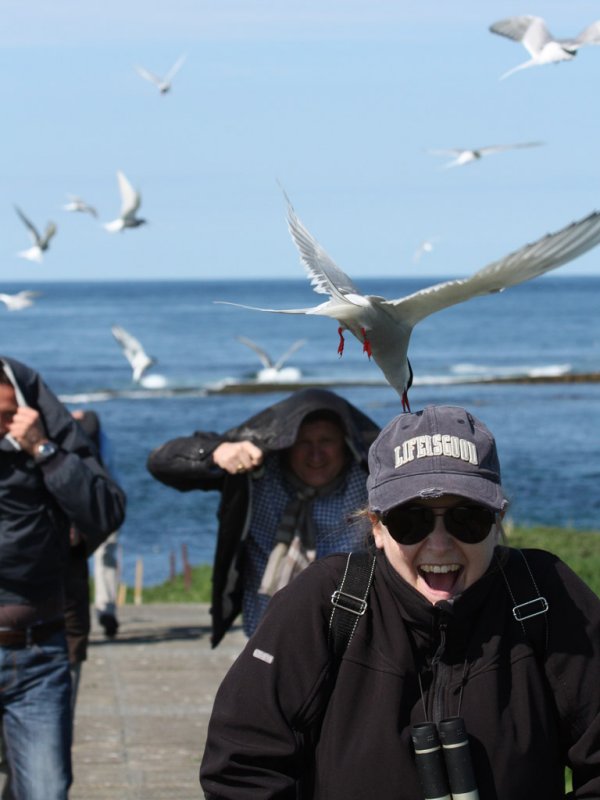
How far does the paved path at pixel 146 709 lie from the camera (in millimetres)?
6902

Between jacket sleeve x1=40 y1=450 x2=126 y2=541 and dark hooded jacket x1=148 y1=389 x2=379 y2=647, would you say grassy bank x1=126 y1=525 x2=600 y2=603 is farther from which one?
jacket sleeve x1=40 y1=450 x2=126 y2=541

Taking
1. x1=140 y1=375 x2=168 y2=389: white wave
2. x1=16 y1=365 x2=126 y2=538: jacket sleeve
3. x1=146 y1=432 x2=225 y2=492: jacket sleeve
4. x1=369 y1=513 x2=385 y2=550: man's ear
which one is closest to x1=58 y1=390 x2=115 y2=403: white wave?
x1=140 y1=375 x2=168 y2=389: white wave

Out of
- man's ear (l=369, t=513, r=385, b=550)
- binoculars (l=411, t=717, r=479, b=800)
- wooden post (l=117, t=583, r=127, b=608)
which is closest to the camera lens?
binoculars (l=411, t=717, r=479, b=800)

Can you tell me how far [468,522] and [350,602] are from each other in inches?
10.6

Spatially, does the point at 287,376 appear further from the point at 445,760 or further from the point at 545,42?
the point at 445,760

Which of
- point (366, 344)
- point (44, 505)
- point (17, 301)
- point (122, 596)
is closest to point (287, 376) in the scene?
point (17, 301)

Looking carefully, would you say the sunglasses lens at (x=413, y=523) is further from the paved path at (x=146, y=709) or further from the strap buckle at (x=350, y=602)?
the paved path at (x=146, y=709)

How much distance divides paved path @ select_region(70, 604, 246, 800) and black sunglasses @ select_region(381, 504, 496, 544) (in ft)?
13.7

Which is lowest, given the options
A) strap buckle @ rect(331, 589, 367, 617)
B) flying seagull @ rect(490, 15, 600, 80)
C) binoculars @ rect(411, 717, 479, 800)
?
binoculars @ rect(411, 717, 479, 800)

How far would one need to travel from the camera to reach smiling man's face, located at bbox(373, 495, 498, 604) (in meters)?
2.73

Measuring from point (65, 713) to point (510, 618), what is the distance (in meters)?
2.39

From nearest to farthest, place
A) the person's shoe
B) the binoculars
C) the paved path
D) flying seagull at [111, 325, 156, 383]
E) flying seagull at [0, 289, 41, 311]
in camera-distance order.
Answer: the binoculars, the paved path, the person's shoe, flying seagull at [111, 325, 156, 383], flying seagull at [0, 289, 41, 311]

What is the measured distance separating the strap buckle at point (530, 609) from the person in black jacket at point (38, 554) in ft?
7.75

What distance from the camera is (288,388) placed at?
5659cm
